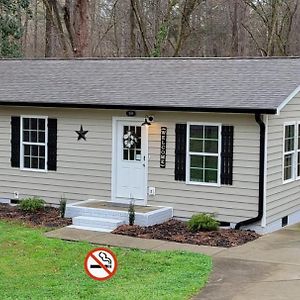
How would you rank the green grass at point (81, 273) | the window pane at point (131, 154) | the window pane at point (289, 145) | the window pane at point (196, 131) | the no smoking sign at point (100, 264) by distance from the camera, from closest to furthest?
the no smoking sign at point (100, 264) < the green grass at point (81, 273) < the window pane at point (196, 131) < the window pane at point (289, 145) < the window pane at point (131, 154)

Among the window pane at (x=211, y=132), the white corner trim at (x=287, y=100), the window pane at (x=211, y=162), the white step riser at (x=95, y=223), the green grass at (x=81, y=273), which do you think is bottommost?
the green grass at (x=81, y=273)

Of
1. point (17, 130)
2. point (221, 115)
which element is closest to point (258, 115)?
point (221, 115)

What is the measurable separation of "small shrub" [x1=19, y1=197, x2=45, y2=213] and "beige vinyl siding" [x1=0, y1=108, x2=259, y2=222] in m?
0.53

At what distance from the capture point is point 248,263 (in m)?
10.4

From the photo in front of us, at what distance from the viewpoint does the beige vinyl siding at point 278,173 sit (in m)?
13.1

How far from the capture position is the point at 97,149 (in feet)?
48.3

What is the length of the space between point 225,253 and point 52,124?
591 cm

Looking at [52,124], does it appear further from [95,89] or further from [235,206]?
[235,206]

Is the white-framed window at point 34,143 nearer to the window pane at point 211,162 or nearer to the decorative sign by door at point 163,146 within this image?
the decorative sign by door at point 163,146

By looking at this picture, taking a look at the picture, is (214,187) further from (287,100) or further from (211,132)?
(287,100)

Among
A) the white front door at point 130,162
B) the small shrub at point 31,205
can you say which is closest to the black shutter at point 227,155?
the white front door at point 130,162

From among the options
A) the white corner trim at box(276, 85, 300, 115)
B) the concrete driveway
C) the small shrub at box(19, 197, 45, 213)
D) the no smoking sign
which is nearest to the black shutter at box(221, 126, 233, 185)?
the white corner trim at box(276, 85, 300, 115)

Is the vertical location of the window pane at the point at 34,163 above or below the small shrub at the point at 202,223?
above

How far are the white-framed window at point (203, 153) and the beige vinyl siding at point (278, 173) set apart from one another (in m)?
1.04
